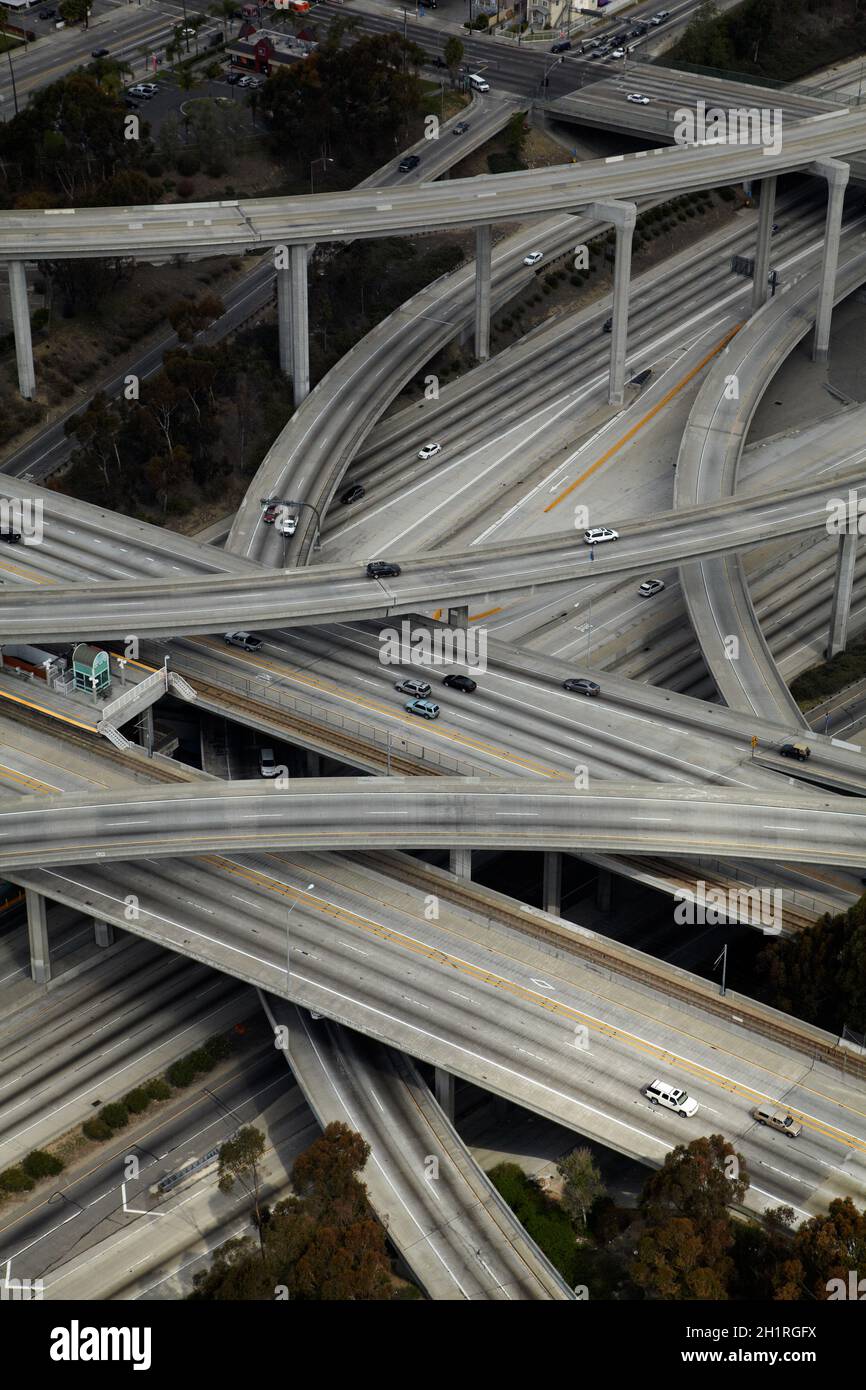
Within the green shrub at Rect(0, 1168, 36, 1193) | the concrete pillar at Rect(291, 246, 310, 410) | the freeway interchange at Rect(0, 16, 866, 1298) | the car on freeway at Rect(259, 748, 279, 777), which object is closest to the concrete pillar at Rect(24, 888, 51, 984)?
the freeway interchange at Rect(0, 16, 866, 1298)

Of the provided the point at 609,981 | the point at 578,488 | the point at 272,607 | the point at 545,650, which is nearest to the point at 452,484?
the point at 578,488

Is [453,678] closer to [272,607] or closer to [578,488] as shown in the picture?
→ [272,607]

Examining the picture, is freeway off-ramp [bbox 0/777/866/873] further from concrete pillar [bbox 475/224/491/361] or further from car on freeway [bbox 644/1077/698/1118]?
concrete pillar [bbox 475/224/491/361]

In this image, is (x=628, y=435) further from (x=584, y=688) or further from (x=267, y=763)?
Result: (x=267, y=763)

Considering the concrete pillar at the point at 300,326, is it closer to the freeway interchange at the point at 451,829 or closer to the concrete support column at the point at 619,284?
the freeway interchange at the point at 451,829

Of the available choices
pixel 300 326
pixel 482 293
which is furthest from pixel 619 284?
pixel 300 326
